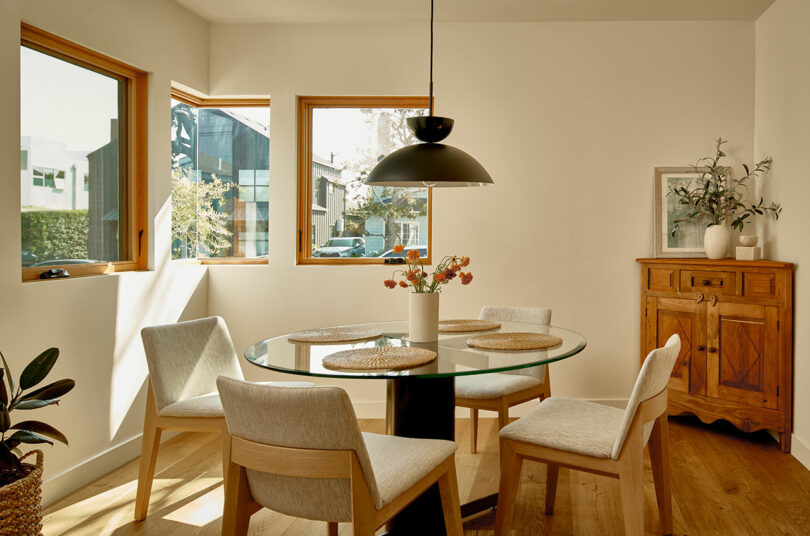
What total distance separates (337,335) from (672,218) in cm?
261

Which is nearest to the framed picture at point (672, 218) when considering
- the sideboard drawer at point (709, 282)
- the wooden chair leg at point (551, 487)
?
the sideboard drawer at point (709, 282)

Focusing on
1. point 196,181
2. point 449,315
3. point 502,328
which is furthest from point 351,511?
point 196,181

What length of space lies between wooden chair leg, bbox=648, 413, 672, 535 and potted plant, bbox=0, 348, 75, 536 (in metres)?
2.22

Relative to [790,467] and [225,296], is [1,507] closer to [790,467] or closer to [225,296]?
[225,296]

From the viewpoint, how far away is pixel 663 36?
14.3ft

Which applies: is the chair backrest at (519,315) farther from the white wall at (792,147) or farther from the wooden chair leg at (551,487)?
the white wall at (792,147)

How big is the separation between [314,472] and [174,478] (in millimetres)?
1892

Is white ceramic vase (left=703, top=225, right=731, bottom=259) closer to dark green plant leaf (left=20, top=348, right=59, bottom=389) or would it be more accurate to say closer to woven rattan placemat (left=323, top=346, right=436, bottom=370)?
woven rattan placemat (left=323, top=346, right=436, bottom=370)

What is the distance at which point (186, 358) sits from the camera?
298 cm

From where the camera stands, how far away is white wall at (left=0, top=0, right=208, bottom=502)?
2795 mm

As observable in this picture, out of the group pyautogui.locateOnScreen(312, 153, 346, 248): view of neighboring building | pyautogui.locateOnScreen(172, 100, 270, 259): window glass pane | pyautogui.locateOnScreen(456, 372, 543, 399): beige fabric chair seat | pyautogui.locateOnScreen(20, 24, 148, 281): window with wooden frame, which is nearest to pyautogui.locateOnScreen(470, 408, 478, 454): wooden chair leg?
pyautogui.locateOnScreen(456, 372, 543, 399): beige fabric chair seat

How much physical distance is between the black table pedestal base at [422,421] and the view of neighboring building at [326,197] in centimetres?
216

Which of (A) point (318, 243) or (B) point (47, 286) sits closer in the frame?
(B) point (47, 286)

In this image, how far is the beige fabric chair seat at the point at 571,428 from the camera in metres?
2.27
